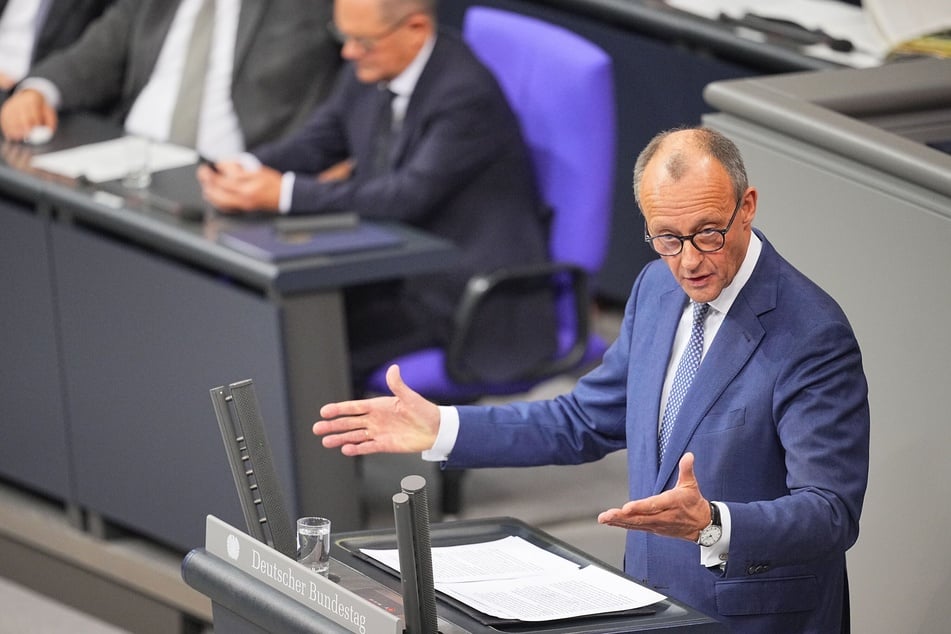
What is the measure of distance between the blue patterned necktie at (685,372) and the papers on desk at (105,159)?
228 centimetres

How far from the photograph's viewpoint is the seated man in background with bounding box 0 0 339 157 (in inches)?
190

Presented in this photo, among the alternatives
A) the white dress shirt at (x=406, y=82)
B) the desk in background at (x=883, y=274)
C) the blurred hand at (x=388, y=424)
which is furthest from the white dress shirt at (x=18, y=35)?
the blurred hand at (x=388, y=424)

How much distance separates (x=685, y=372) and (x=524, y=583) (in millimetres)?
392

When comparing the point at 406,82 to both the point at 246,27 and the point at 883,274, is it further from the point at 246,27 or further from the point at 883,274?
the point at 883,274

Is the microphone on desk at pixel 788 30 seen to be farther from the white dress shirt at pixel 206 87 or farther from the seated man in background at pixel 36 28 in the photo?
the seated man in background at pixel 36 28

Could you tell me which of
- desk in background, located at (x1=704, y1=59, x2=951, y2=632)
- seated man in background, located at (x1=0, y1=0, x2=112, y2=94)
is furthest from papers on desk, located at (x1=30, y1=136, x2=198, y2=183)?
desk in background, located at (x1=704, y1=59, x2=951, y2=632)

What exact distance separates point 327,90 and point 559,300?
40.7 inches

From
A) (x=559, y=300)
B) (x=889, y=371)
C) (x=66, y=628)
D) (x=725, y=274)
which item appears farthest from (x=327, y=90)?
(x=725, y=274)

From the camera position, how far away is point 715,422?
229 centimetres

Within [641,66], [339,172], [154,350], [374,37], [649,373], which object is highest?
[374,37]

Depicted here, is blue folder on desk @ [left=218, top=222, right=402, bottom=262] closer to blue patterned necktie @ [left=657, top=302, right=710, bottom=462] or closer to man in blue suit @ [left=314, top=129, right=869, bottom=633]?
man in blue suit @ [left=314, top=129, right=869, bottom=633]

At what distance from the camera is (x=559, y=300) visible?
14.1 ft

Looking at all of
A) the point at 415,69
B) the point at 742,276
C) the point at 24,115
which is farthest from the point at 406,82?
the point at 742,276

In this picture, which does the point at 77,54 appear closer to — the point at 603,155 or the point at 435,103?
the point at 435,103
